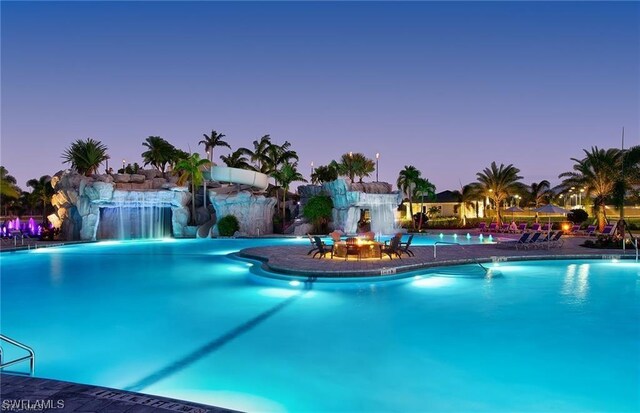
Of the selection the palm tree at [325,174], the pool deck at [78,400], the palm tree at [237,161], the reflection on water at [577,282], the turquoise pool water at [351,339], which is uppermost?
the palm tree at [237,161]

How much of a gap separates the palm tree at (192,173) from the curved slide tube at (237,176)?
1.29 metres

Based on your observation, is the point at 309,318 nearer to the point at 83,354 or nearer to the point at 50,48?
the point at 83,354

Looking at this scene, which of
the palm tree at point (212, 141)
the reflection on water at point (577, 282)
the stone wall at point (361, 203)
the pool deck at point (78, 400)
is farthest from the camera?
the palm tree at point (212, 141)

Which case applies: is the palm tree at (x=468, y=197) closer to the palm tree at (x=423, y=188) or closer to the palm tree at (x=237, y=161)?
the palm tree at (x=423, y=188)

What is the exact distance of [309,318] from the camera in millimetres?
8305

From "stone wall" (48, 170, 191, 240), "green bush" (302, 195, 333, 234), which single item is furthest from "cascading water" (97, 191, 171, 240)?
"green bush" (302, 195, 333, 234)

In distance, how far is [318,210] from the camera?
97.5ft

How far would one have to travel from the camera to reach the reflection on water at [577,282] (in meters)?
10.1

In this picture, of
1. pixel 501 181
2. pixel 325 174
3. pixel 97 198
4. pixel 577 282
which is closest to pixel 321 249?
pixel 577 282

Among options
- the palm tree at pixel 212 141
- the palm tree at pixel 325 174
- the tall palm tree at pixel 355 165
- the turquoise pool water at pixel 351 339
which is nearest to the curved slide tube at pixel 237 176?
the tall palm tree at pixel 355 165

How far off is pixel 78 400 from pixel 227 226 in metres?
24.2

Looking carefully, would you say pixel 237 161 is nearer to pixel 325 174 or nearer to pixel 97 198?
pixel 325 174

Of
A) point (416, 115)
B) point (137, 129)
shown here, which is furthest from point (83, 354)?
point (137, 129)

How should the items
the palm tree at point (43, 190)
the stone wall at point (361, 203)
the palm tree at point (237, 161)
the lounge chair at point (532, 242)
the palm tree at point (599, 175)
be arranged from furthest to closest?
A: the palm tree at point (43, 190) < the palm tree at point (237, 161) < the stone wall at point (361, 203) < the palm tree at point (599, 175) < the lounge chair at point (532, 242)
